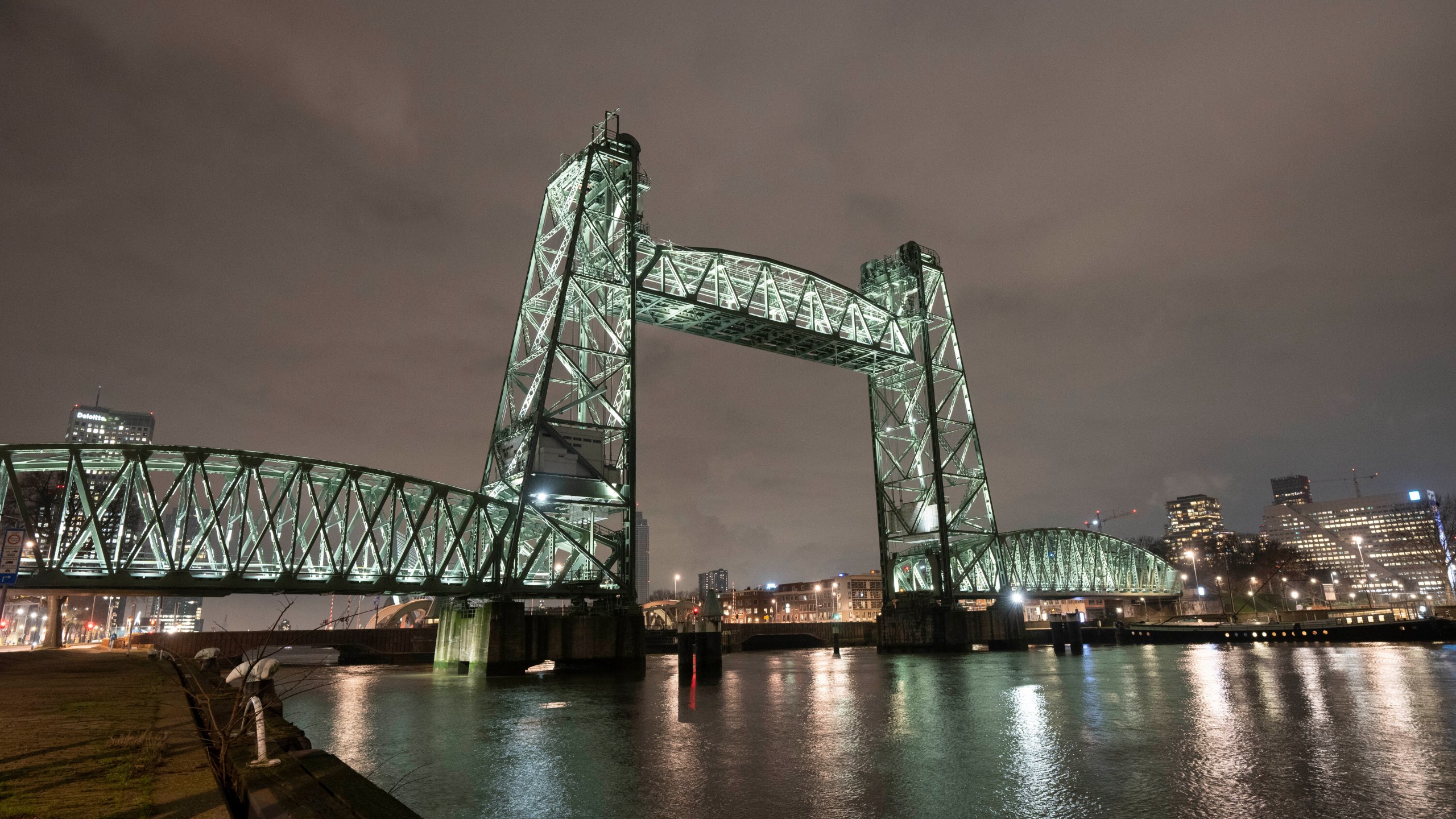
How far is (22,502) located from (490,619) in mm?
17816

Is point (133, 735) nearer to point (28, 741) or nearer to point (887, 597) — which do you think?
point (28, 741)

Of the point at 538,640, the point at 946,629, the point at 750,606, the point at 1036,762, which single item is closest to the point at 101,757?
the point at 1036,762

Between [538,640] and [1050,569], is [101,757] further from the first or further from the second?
[1050,569]

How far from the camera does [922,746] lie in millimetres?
13992

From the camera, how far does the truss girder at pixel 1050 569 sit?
5669 cm

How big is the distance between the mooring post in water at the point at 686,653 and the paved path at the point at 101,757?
1929cm

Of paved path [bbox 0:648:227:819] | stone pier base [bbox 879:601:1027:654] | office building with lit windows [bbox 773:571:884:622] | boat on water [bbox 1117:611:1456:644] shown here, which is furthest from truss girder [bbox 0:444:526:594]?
office building with lit windows [bbox 773:571:884:622]

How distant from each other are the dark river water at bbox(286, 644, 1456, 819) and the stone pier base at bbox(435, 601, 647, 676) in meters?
5.01

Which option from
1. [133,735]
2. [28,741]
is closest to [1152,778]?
[133,735]

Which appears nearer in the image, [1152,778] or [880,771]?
[1152,778]

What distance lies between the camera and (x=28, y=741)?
373 inches

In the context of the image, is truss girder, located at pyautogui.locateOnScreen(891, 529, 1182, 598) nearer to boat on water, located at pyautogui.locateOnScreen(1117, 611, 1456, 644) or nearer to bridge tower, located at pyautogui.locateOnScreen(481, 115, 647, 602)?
boat on water, located at pyautogui.locateOnScreen(1117, 611, 1456, 644)

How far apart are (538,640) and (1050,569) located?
55.1 metres

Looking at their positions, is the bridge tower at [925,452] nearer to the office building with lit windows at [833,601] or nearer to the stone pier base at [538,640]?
the stone pier base at [538,640]
